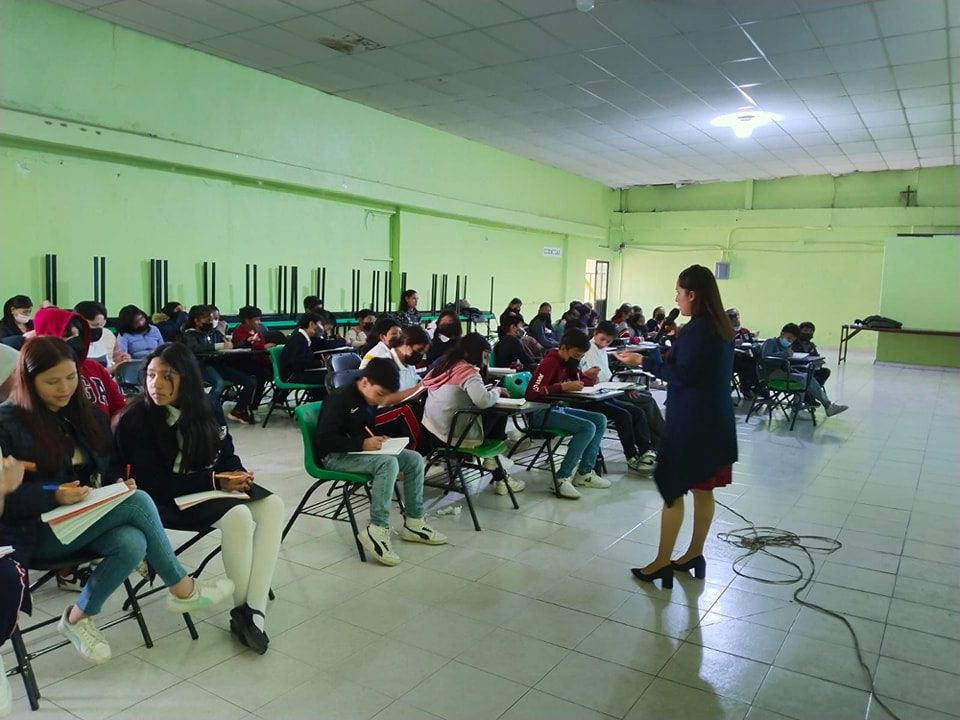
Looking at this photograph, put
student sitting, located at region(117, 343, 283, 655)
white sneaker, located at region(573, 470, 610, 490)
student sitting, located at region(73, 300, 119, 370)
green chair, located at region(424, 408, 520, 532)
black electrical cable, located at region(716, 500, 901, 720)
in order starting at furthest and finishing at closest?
student sitting, located at region(73, 300, 119, 370), white sneaker, located at region(573, 470, 610, 490), green chair, located at region(424, 408, 520, 532), black electrical cable, located at region(716, 500, 901, 720), student sitting, located at region(117, 343, 283, 655)

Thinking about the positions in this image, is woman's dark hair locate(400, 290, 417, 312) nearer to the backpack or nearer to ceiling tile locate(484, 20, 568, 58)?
ceiling tile locate(484, 20, 568, 58)

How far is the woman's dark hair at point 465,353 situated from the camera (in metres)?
4.07

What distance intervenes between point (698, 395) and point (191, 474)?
2.11 meters

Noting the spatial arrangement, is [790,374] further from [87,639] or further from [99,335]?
[87,639]

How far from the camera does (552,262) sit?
14641 mm

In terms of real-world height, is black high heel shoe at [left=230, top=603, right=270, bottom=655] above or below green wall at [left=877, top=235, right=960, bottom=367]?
below

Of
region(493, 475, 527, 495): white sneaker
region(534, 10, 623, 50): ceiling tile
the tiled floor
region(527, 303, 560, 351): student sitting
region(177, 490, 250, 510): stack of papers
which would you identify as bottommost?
the tiled floor

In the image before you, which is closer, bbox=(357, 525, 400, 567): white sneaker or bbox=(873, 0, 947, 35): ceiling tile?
bbox=(357, 525, 400, 567): white sneaker

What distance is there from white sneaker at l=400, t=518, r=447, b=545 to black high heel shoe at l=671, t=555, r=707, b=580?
3.88ft

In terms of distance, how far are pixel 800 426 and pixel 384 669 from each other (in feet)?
19.8

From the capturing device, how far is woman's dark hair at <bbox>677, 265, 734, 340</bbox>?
122 inches

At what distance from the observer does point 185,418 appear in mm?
2684

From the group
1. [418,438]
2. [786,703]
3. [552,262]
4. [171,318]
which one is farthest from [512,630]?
[552,262]

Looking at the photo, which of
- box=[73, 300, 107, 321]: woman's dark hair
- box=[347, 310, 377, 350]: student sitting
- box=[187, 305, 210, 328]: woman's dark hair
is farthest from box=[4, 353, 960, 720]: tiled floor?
box=[347, 310, 377, 350]: student sitting
